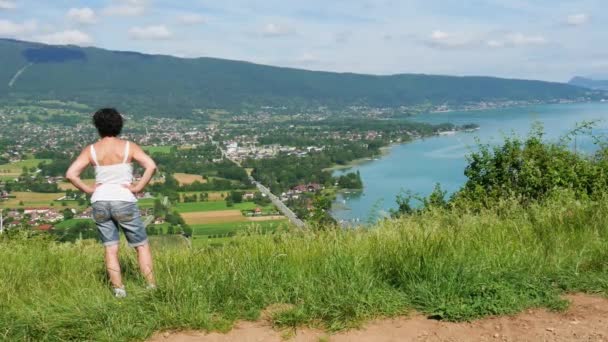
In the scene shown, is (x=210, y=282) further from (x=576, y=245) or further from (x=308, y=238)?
(x=576, y=245)

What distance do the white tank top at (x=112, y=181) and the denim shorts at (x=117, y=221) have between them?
0.15 ft

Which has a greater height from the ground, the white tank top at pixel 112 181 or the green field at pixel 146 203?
the white tank top at pixel 112 181

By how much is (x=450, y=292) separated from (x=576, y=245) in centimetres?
155

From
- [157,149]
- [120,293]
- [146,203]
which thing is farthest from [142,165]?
[157,149]

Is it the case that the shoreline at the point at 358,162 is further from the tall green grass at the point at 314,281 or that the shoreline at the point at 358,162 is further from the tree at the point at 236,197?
the tall green grass at the point at 314,281

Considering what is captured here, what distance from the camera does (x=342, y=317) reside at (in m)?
3.64

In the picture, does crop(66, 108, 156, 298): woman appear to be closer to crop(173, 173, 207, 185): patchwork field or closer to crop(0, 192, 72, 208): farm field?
crop(0, 192, 72, 208): farm field

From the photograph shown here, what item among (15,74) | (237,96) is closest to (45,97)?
(15,74)

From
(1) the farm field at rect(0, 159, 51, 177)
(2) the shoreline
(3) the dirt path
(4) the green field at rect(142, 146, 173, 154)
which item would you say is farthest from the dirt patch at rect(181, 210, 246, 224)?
(4) the green field at rect(142, 146, 173, 154)

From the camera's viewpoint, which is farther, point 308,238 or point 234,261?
point 308,238

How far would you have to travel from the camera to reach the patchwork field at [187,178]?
145 ft

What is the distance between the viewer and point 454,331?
350cm

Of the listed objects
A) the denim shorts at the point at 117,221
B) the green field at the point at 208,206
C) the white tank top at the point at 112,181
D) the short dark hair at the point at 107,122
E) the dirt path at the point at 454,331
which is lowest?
the green field at the point at 208,206

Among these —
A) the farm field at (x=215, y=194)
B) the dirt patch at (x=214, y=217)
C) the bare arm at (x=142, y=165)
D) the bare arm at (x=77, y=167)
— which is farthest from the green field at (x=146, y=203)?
the bare arm at (x=142, y=165)
